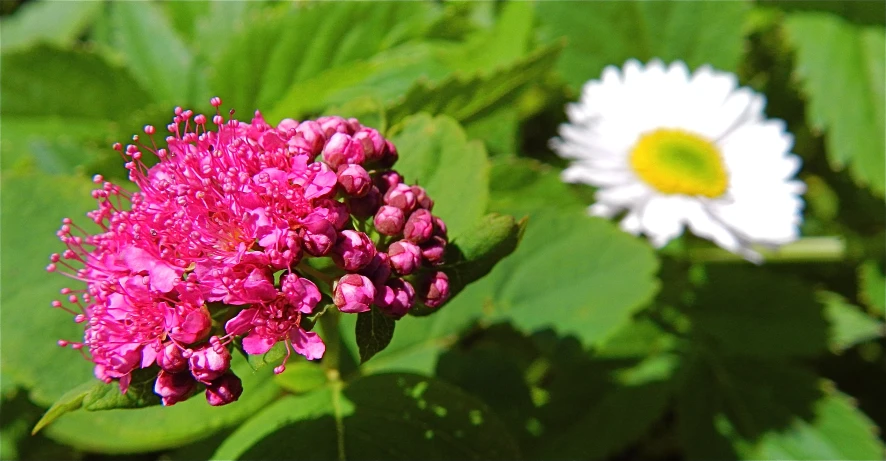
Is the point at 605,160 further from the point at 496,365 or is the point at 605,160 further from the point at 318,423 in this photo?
the point at 318,423

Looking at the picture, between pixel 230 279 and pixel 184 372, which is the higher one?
pixel 230 279

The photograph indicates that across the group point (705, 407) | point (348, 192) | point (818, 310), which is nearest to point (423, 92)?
point (348, 192)

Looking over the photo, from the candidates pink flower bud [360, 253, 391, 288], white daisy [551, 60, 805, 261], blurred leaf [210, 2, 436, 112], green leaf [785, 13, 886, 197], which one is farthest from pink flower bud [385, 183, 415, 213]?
green leaf [785, 13, 886, 197]

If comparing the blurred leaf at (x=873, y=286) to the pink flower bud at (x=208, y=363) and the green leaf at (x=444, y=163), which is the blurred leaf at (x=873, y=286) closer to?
the green leaf at (x=444, y=163)

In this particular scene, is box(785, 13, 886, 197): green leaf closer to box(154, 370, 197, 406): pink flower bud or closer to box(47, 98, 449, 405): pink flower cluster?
box(47, 98, 449, 405): pink flower cluster

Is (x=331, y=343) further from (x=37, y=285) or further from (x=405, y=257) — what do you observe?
(x=37, y=285)
